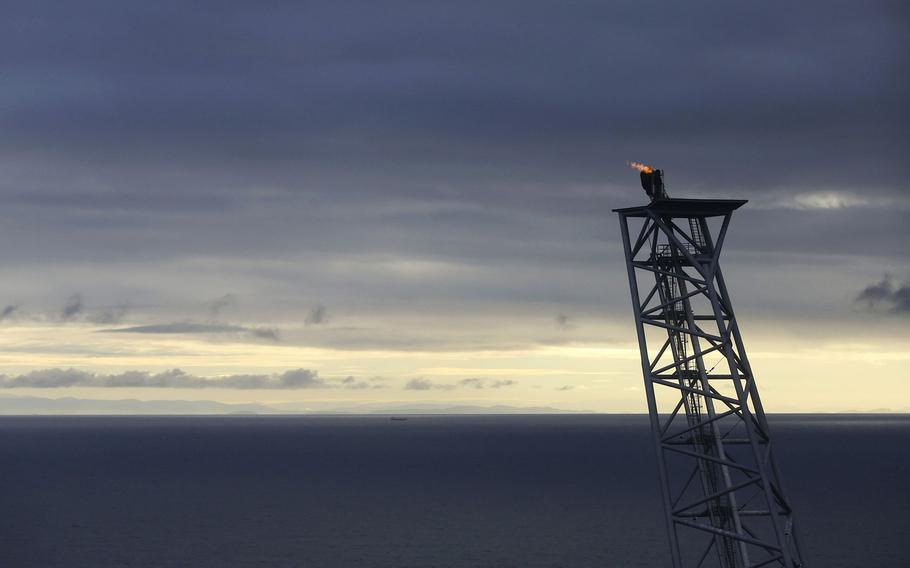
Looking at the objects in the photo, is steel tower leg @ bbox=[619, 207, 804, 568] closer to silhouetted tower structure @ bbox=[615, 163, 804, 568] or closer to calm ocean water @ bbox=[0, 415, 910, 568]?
silhouetted tower structure @ bbox=[615, 163, 804, 568]

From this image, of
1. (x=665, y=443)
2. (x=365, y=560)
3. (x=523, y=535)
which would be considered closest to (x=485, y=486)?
(x=523, y=535)

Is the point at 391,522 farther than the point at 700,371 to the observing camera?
Yes

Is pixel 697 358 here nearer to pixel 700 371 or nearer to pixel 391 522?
pixel 700 371

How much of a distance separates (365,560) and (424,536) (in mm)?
16060

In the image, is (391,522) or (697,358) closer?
(697,358)

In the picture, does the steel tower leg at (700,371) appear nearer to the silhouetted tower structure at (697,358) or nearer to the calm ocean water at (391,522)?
the silhouetted tower structure at (697,358)

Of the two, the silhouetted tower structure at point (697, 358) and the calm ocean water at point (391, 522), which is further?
the calm ocean water at point (391, 522)

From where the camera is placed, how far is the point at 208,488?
170250 millimetres

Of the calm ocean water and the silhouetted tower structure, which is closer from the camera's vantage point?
the silhouetted tower structure

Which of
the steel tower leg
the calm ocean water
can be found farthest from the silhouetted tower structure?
the calm ocean water

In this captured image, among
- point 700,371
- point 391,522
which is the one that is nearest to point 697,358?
point 700,371

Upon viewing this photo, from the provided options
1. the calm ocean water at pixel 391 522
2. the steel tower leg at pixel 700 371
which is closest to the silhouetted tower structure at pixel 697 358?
the steel tower leg at pixel 700 371

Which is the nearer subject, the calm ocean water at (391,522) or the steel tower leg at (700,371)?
the steel tower leg at (700,371)

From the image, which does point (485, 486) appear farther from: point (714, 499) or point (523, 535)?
point (714, 499)
